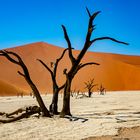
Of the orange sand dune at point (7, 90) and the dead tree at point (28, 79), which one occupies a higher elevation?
the orange sand dune at point (7, 90)

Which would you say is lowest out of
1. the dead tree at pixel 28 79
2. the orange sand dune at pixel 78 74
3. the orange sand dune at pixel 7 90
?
the dead tree at pixel 28 79

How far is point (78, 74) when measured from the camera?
123m

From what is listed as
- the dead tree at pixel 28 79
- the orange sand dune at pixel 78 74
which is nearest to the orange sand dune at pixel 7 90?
the orange sand dune at pixel 78 74

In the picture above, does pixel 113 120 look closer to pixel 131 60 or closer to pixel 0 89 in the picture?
pixel 0 89

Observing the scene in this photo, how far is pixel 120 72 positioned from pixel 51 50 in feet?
90.3

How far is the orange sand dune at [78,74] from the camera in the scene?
4464 inches

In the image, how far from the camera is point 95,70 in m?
128

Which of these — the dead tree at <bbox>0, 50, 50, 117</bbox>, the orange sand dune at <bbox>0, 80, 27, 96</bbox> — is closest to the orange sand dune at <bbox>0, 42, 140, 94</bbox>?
the orange sand dune at <bbox>0, 80, 27, 96</bbox>

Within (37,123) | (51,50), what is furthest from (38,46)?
(37,123)

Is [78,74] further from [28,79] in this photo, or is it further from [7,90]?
[28,79]

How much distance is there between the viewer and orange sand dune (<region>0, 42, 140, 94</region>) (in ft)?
372

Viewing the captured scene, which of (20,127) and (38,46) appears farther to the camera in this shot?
(38,46)

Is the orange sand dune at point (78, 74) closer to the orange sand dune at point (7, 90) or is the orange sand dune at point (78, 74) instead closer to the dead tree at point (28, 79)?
the orange sand dune at point (7, 90)

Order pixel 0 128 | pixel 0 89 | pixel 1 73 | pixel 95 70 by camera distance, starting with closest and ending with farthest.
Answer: pixel 0 128 < pixel 0 89 < pixel 1 73 < pixel 95 70
